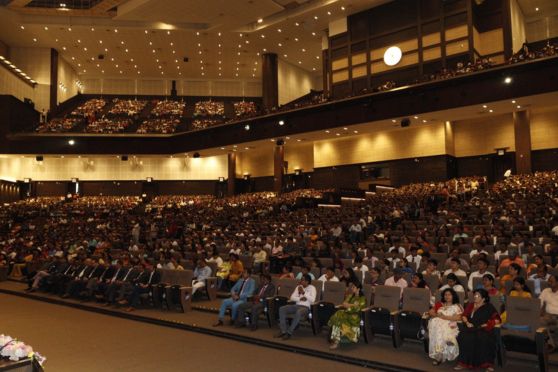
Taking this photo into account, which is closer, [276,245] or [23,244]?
[276,245]

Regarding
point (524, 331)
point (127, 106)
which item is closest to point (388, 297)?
point (524, 331)

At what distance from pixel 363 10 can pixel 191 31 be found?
988 cm

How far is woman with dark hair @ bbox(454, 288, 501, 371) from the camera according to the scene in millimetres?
5789

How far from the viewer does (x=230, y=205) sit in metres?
25.8

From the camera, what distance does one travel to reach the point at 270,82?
32750mm

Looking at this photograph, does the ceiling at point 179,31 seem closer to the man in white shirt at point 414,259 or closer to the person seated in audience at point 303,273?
the man in white shirt at point 414,259

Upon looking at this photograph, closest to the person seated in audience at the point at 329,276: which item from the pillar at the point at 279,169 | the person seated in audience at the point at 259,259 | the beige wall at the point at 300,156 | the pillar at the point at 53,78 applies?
the person seated in audience at the point at 259,259

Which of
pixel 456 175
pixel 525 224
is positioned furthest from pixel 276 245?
pixel 456 175

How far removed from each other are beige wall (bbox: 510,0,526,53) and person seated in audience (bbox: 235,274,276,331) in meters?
20.0

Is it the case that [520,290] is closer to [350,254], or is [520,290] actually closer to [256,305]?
[256,305]

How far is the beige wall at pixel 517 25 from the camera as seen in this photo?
23.6 meters

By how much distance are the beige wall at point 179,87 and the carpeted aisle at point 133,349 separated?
105ft

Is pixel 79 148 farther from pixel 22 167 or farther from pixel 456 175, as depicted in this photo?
pixel 456 175

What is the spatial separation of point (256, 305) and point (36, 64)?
31369 mm
